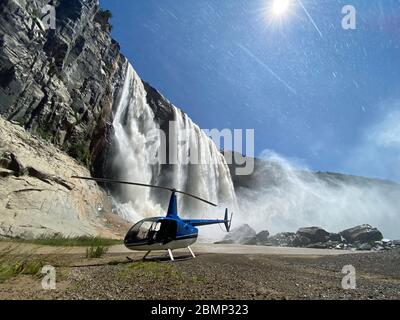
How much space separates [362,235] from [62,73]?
4198cm

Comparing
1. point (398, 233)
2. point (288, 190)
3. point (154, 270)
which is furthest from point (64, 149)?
point (398, 233)

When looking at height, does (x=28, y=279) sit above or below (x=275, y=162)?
below

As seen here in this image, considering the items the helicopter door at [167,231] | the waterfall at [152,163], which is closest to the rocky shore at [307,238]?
the waterfall at [152,163]

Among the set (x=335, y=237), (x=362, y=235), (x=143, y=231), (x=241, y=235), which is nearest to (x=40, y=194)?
(x=143, y=231)

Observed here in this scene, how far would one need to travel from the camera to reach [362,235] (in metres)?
44.3

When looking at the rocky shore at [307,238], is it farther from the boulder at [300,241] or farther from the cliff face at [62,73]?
the cliff face at [62,73]

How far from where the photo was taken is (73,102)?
119ft

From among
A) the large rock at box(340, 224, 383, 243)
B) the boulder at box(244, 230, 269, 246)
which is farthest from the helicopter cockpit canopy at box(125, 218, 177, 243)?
the large rock at box(340, 224, 383, 243)

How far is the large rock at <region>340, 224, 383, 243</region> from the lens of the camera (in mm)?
43969

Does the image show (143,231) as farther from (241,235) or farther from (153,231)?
(241,235)

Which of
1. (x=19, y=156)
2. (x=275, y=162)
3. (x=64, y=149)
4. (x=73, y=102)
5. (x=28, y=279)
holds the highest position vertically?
(x=275, y=162)

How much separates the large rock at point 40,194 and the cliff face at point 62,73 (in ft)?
8.78
